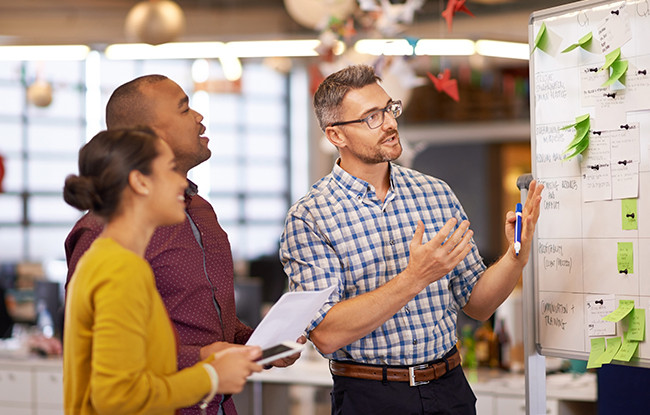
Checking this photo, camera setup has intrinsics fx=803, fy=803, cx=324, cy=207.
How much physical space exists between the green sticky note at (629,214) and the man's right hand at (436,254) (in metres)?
0.49

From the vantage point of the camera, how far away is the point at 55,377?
15.8ft

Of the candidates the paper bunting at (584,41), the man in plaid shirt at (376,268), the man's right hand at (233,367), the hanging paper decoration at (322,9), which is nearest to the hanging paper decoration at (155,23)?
the hanging paper decoration at (322,9)

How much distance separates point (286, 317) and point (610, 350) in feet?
3.29

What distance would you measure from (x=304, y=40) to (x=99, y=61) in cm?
555

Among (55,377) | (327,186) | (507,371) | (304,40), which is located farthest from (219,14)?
(327,186)

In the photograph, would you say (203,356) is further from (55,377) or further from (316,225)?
(55,377)

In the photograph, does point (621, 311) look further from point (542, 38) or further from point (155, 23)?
point (155, 23)

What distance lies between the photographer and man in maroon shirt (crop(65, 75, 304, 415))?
2057mm

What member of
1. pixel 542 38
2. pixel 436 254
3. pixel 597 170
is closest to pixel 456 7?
pixel 542 38

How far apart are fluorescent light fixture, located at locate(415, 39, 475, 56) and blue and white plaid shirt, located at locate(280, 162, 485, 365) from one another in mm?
3400

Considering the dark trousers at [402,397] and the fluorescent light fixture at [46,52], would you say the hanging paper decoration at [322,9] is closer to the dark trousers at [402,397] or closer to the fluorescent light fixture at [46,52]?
the fluorescent light fixture at [46,52]

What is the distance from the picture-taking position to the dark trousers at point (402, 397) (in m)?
2.29

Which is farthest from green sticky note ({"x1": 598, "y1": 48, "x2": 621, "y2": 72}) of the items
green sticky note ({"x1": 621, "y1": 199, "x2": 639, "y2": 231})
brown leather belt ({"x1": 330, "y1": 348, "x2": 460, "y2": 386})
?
brown leather belt ({"x1": 330, "y1": 348, "x2": 460, "y2": 386})

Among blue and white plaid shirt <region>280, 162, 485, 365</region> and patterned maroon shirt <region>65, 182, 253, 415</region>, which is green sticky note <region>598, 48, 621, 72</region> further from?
patterned maroon shirt <region>65, 182, 253, 415</region>
